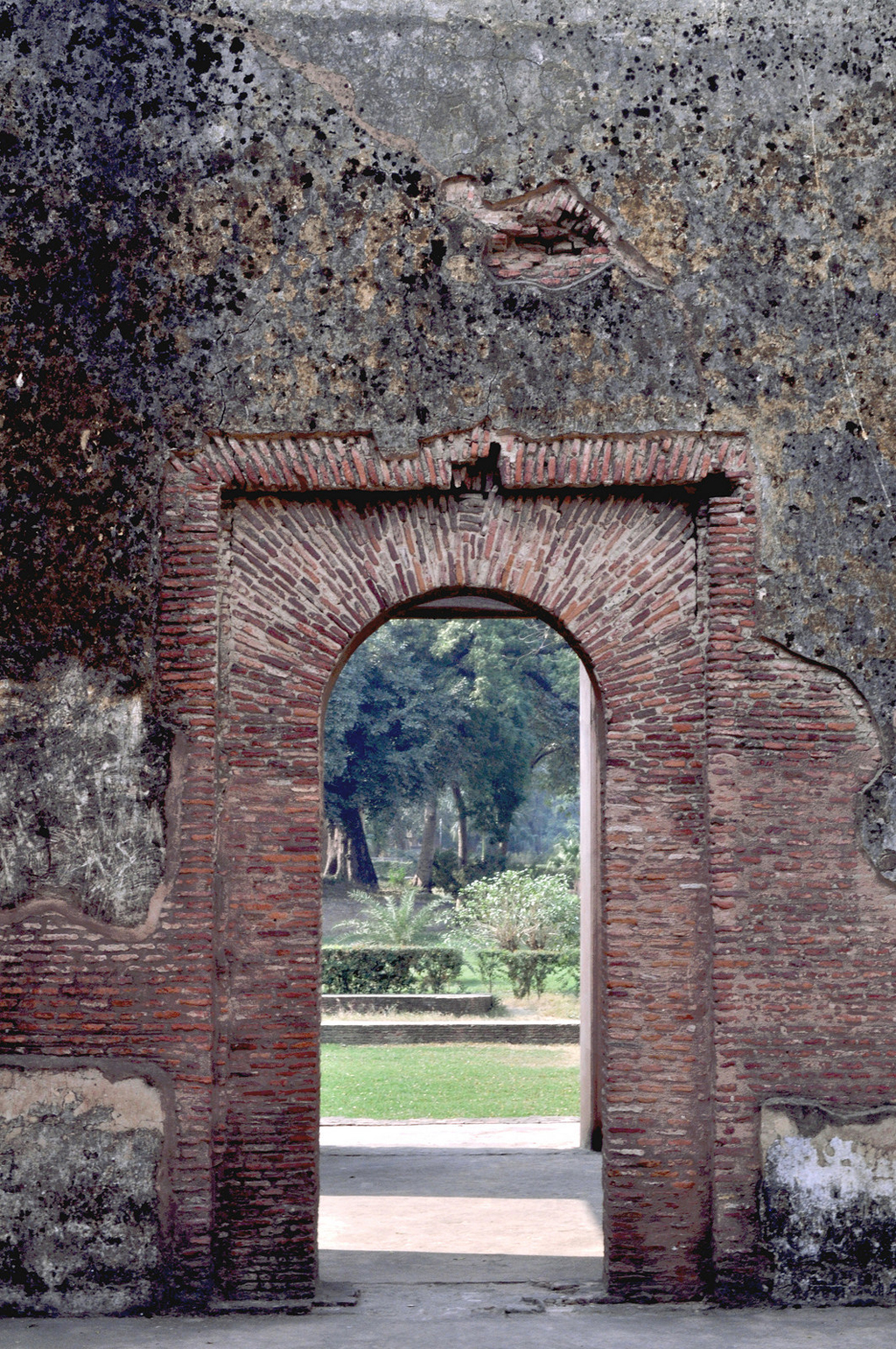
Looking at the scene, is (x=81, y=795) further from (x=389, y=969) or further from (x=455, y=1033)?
(x=389, y=969)

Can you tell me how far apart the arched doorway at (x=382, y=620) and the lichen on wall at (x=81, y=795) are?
0.25 m

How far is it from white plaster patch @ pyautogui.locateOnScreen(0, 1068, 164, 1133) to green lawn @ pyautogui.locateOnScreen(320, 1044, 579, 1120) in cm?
532

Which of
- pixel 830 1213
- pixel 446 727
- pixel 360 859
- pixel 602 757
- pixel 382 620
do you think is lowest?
pixel 830 1213

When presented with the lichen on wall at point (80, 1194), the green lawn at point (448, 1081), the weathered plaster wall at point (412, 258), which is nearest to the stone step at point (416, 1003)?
the green lawn at point (448, 1081)

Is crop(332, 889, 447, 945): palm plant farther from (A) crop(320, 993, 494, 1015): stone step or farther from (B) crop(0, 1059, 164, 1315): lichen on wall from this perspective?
(B) crop(0, 1059, 164, 1315): lichen on wall

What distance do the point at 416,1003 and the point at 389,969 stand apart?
1694 millimetres

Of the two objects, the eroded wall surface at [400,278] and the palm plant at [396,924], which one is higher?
the eroded wall surface at [400,278]

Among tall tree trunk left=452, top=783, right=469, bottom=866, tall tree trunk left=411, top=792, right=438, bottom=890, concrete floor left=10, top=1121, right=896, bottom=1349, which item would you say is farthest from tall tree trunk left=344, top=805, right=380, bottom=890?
concrete floor left=10, top=1121, right=896, bottom=1349

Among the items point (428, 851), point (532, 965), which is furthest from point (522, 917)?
point (428, 851)

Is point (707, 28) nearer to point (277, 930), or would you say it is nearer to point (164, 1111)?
point (277, 930)

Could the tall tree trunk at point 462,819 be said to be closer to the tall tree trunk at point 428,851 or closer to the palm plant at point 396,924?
the tall tree trunk at point 428,851

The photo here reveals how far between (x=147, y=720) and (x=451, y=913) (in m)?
14.3

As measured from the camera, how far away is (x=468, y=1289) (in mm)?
6141

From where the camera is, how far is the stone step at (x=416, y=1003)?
15750mm
